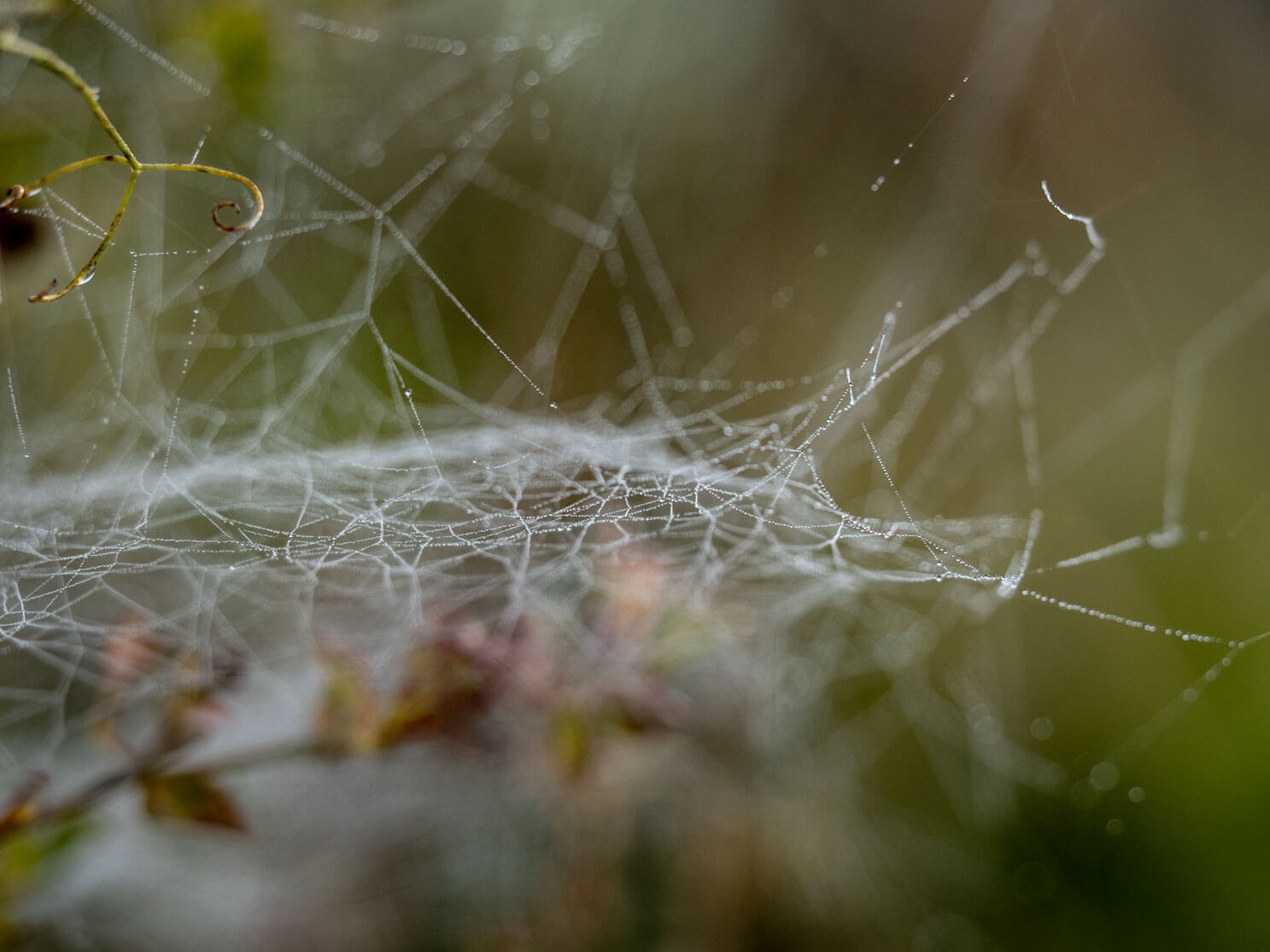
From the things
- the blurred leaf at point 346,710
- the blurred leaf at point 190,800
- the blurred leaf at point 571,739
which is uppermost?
the blurred leaf at point 571,739

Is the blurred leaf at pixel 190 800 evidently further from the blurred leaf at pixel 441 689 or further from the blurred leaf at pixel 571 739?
the blurred leaf at pixel 571 739

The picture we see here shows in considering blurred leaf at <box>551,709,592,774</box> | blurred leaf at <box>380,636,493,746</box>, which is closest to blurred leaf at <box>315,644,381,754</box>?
blurred leaf at <box>380,636,493,746</box>

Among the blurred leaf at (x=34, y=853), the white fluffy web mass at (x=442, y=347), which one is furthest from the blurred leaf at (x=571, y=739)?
the blurred leaf at (x=34, y=853)

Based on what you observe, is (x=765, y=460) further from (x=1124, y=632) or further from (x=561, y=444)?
(x=1124, y=632)

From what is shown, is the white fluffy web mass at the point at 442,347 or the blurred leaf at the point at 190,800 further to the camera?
the white fluffy web mass at the point at 442,347

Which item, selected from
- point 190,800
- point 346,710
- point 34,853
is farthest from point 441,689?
point 34,853

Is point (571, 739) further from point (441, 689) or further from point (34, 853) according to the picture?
point (34, 853)

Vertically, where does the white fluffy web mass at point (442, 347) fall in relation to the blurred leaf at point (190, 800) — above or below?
above
